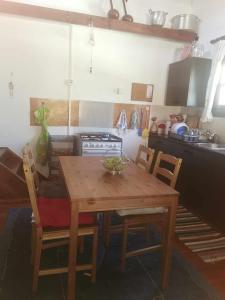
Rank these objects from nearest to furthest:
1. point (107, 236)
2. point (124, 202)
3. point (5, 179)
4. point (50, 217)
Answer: point (124, 202) < point (50, 217) < point (107, 236) < point (5, 179)

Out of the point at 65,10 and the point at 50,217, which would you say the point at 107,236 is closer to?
the point at 50,217

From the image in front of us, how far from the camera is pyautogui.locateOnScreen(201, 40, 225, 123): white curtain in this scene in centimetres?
299

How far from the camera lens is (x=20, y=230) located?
7.49 ft

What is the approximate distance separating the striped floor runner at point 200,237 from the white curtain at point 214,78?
1320mm

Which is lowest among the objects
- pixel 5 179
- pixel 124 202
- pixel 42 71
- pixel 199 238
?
pixel 199 238

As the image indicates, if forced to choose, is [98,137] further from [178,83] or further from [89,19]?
[89,19]

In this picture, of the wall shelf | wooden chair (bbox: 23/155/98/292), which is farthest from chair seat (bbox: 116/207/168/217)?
the wall shelf

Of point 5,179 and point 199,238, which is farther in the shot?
point 5,179

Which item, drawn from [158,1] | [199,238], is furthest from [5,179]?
[158,1]

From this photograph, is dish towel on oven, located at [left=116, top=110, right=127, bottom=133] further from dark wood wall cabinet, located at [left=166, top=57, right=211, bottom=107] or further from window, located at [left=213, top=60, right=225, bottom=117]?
window, located at [left=213, top=60, right=225, bottom=117]

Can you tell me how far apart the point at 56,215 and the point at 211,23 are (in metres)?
3.27

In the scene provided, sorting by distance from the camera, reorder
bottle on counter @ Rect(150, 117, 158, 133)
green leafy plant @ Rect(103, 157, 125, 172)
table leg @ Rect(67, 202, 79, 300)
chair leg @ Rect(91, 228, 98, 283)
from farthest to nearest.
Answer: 1. bottle on counter @ Rect(150, 117, 158, 133)
2. green leafy plant @ Rect(103, 157, 125, 172)
3. chair leg @ Rect(91, 228, 98, 283)
4. table leg @ Rect(67, 202, 79, 300)

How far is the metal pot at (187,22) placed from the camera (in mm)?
3449

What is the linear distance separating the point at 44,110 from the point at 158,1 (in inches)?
91.8
